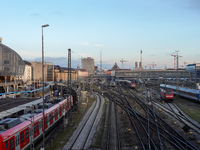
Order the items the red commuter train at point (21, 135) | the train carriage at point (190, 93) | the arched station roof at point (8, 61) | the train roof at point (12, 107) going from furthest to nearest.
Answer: the arched station roof at point (8, 61)
the train carriage at point (190, 93)
the train roof at point (12, 107)
the red commuter train at point (21, 135)

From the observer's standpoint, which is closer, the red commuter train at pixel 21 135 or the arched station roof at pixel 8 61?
the red commuter train at pixel 21 135

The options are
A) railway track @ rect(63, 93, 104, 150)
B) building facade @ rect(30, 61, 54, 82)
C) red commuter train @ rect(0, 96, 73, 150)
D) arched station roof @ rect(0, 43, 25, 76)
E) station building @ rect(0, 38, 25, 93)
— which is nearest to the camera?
red commuter train @ rect(0, 96, 73, 150)

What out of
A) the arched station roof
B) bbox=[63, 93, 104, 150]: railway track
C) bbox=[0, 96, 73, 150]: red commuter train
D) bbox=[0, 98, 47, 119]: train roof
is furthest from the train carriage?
the arched station roof

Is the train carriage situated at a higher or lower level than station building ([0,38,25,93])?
lower

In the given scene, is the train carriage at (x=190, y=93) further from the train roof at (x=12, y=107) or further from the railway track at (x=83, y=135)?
the train roof at (x=12, y=107)

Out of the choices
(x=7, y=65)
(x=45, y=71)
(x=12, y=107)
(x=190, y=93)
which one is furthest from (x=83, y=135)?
(x=45, y=71)

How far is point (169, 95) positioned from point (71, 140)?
29739 mm

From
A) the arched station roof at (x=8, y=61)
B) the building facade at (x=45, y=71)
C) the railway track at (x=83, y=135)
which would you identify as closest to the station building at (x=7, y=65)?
the arched station roof at (x=8, y=61)

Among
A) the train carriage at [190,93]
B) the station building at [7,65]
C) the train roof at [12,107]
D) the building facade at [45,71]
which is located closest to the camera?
the train roof at [12,107]

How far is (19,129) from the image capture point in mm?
13766

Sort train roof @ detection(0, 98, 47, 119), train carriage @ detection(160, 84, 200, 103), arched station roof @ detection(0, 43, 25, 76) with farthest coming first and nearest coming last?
arched station roof @ detection(0, 43, 25, 76)
train carriage @ detection(160, 84, 200, 103)
train roof @ detection(0, 98, 47, 119)

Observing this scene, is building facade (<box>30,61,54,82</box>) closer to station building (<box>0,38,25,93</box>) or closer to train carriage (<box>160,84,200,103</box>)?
station building (<box>0,38,25,93</box>)

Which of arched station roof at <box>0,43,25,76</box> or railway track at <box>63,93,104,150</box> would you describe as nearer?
railway track at <box>63,93,104,150</box>

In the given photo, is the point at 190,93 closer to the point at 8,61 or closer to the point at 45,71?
the point at 8,61
